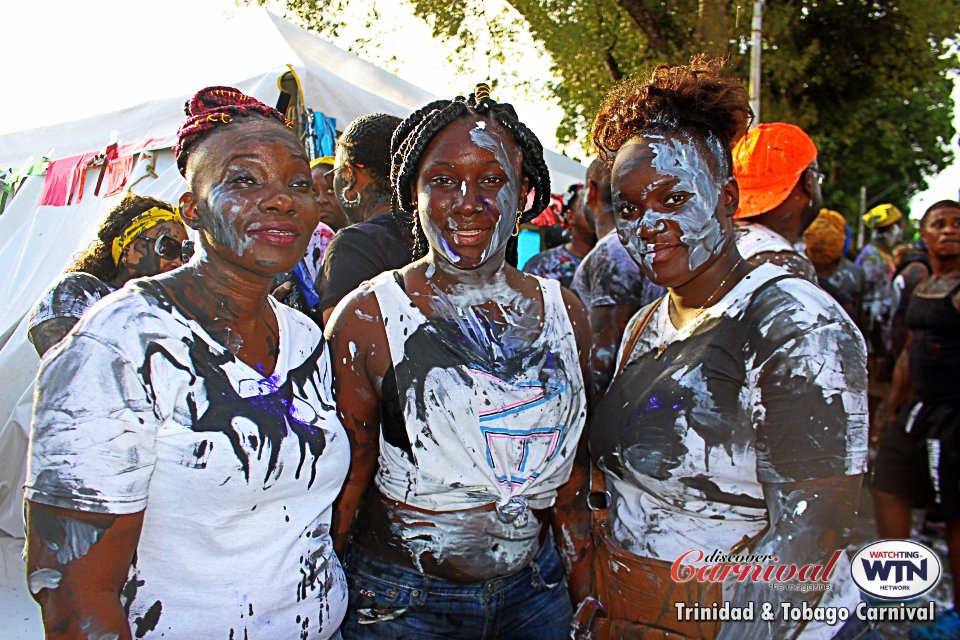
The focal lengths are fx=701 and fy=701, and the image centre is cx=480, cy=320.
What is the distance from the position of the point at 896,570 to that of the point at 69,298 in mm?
3336

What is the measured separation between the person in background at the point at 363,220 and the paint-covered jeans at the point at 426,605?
3.63 feet

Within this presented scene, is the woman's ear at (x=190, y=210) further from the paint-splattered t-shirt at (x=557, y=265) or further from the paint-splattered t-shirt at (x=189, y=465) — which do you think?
the paint-splattered t-shirt at (x=557, y=265)

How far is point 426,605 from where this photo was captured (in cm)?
191

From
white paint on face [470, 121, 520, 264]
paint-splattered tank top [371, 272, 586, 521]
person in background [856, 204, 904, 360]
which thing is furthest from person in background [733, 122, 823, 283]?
person in background [856, 204, 904, 360]

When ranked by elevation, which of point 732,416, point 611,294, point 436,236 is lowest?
point 732,416

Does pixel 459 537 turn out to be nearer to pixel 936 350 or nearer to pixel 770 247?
pixel 770 247

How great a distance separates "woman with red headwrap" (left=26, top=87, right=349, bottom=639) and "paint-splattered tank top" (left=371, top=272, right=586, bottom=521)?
9.5 inches

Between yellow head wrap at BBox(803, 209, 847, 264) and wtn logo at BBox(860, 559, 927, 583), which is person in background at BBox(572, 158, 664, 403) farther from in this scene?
yellow head wrap at BBox(803, 209, 847, 264)

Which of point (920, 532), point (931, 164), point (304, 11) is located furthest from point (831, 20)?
point (931, 164)

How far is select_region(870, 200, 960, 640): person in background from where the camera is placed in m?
3.82

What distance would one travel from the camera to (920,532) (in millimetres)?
4852

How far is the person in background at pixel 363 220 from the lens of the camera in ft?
9.29

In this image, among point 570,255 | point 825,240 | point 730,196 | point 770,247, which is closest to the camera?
point 730,196

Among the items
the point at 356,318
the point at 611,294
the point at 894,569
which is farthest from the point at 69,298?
the point at 894,569
